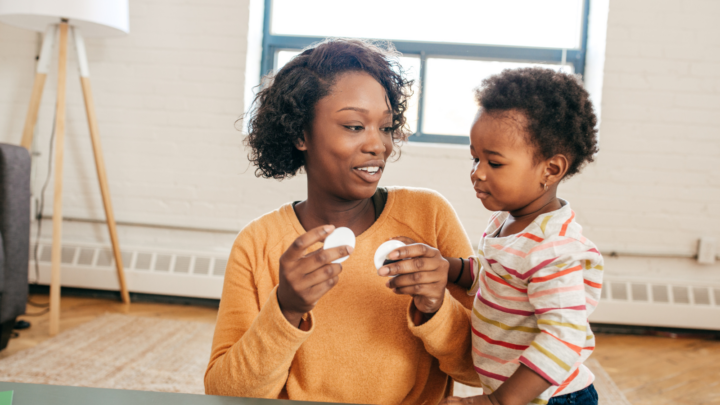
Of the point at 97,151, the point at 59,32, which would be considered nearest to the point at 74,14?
the point at 59,32

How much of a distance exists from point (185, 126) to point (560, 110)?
2.59m

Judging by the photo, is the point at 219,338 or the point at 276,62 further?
the point at 276,62

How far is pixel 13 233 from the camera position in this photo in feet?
7.03

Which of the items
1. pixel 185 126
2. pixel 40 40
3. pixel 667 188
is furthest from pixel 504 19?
pixel 40 40

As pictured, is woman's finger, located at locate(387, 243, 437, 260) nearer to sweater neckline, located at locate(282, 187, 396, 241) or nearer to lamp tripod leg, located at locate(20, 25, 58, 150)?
sweater neckline, located at locate(282, 187, 396, 241)

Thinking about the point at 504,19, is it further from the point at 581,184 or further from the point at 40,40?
the point at 40,40

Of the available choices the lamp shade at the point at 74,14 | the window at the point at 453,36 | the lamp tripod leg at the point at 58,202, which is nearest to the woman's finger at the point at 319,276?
the lamp tripod leg at the point at 58,202

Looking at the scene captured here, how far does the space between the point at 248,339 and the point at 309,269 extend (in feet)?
0.57

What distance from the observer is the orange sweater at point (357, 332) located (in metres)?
0.82

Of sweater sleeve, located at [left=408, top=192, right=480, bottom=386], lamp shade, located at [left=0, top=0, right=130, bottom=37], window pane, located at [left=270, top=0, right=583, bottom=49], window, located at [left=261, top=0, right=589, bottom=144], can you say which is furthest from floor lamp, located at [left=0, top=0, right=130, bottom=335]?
sweater sleeve, located at [left=408, top=192, right=480, bottom=386]

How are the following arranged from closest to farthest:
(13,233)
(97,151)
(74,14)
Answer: (13,233), (74,14), (97,151)

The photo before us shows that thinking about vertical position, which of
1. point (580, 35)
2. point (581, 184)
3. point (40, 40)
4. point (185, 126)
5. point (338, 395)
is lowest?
point (338, 395)

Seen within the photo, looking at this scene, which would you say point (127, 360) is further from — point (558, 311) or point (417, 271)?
point (558, 311)

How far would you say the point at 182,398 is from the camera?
567 millimetres
